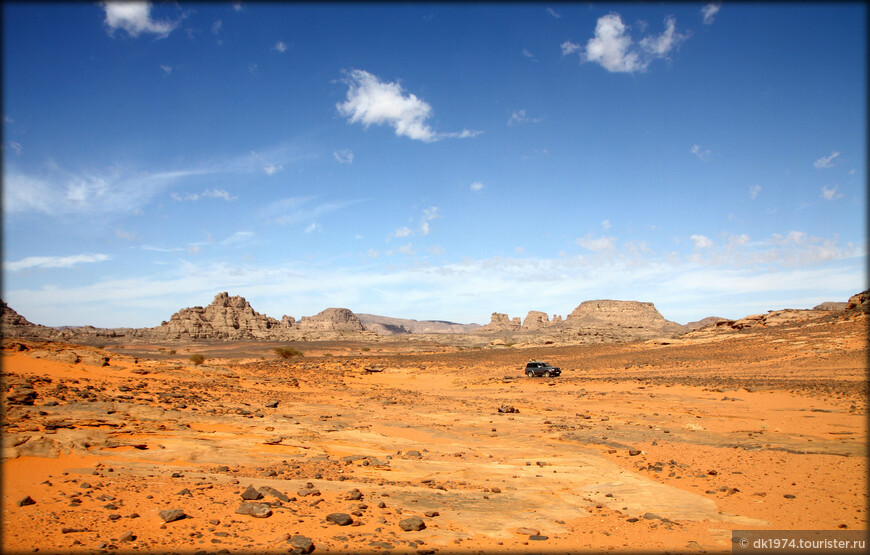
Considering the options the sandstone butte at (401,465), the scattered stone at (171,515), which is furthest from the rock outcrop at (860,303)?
the scattered stone at (171,515)

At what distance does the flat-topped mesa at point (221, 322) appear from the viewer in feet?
355

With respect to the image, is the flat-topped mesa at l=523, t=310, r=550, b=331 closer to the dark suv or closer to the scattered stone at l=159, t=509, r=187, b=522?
the dark suv

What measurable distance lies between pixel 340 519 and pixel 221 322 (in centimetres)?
12180

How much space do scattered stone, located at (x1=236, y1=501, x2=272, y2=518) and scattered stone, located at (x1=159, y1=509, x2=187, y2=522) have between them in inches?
31.4

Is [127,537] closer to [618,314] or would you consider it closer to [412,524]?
[412,524]

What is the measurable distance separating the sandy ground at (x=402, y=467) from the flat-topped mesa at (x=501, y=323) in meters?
138

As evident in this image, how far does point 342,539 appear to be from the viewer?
21.7 feet

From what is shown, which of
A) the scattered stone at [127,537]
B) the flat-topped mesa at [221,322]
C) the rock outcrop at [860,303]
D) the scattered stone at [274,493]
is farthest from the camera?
the flat-topped mesa at [221,322]

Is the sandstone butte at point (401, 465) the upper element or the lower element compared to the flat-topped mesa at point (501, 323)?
lower

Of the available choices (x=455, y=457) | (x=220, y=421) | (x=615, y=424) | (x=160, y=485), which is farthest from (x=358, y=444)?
(x=615, y=424)

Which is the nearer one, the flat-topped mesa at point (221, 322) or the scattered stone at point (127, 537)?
the scattered stone at point (127, 537)

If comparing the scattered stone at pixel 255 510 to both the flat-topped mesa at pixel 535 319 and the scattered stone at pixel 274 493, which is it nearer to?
the scattered stone at pixel 274 493

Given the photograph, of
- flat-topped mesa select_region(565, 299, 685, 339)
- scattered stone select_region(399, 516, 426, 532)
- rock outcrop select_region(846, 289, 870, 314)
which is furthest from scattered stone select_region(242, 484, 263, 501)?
flat-topped mesa select_region(565, 299, 685, 339)

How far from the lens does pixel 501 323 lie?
16600cm
